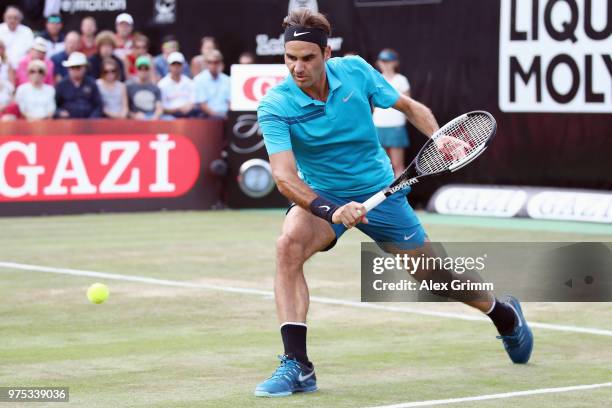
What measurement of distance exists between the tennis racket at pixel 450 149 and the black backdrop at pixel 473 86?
35.1 feet

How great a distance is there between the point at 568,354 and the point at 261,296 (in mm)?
3294

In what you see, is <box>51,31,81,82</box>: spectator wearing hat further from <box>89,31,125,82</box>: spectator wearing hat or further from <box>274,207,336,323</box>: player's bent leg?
<box>274,207,336,323</box>: player's bent leg

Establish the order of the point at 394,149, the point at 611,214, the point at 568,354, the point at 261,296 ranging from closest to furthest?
the point at 568,354 → the point at 261,296 → the point at 611,214 → the point at 394,149

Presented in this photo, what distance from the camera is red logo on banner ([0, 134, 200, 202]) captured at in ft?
57.5

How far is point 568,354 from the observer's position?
8.51 metres

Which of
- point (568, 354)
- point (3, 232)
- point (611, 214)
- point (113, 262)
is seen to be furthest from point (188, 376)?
point (611, 214)

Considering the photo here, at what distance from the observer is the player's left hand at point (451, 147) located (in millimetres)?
7602

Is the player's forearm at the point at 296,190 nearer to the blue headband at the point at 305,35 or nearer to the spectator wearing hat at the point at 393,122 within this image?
the blue headband at the point at 305,35

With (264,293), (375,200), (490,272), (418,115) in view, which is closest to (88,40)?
(490,272)

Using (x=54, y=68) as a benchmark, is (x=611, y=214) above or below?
below

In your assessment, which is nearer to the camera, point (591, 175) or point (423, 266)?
point (423, 266)

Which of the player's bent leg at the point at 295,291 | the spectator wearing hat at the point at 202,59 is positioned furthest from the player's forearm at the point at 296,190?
the spectator wearing hat at the point at 202,59

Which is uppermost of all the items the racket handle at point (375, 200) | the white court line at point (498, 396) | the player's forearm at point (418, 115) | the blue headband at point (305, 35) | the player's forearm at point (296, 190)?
the blue headband at point (305, 35)

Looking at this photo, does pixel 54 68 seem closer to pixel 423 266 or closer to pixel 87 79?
pixel 87 79
